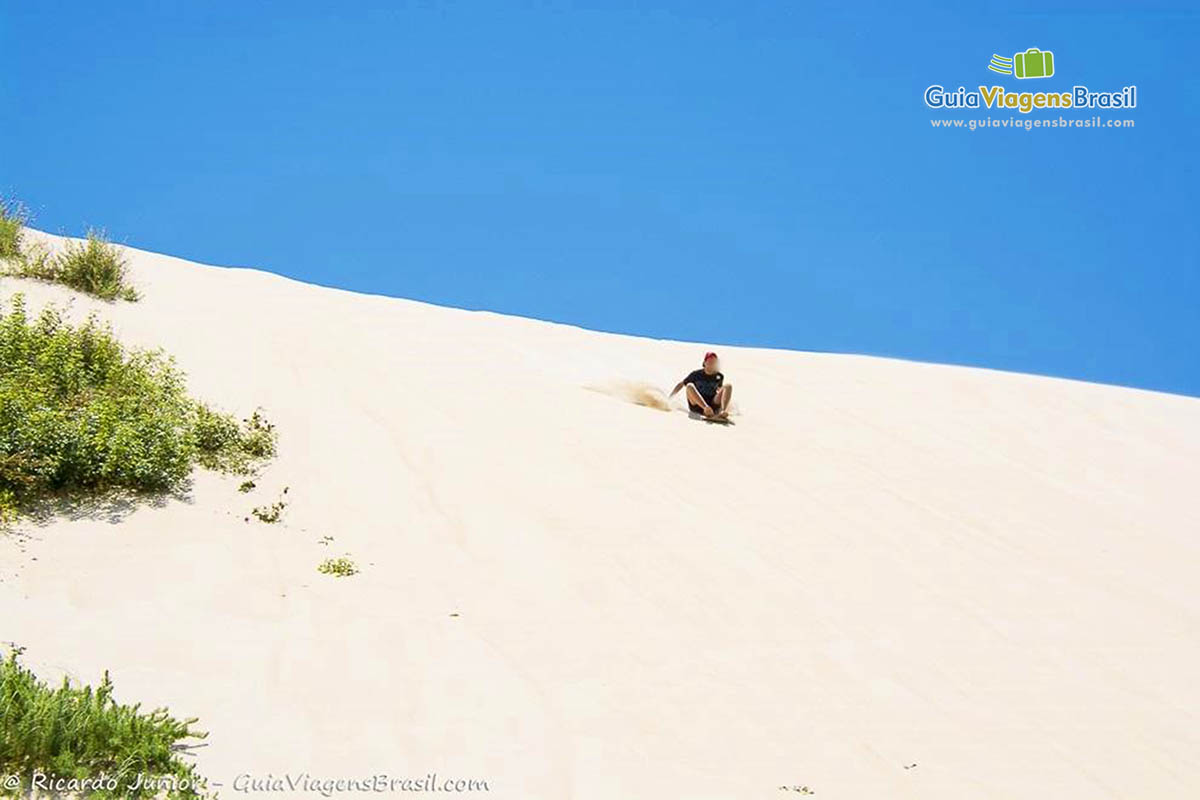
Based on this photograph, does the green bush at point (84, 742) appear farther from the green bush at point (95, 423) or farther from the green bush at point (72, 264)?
the green bush at point (72, 264)

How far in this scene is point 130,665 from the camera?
4188 millimetres

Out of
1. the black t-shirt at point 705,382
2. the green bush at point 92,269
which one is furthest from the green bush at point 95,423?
the black t-shirt at point 705,382

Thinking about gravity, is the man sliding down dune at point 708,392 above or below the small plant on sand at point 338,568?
above

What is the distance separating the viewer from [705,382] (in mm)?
10688

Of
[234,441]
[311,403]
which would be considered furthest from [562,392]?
[234,441]

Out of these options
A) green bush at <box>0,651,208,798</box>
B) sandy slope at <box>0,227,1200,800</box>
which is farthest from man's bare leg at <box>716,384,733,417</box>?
green bush at <box>0,651,208,798</box>

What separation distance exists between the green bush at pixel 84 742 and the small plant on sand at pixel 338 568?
→ 172 centimetres

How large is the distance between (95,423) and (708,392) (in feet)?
20.4

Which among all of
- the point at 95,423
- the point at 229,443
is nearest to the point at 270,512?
the point at 229,443

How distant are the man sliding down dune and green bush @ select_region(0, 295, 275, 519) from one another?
4.59 metres

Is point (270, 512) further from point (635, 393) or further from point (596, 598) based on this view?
point (635, 393)

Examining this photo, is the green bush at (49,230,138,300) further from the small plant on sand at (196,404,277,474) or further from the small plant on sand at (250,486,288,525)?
the small plant on sand at (250,486,288,525)

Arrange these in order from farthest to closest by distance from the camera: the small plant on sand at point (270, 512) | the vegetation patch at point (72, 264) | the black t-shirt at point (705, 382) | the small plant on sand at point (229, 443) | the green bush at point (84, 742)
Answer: the black t-shirt at point (705, 382), the vegetation patch at point (72, 264), the small plant on sand at point (229, 443), the small plant on sand at point (270, 512), the green bush at point (84, 742)

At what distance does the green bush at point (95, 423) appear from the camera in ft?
17.8
